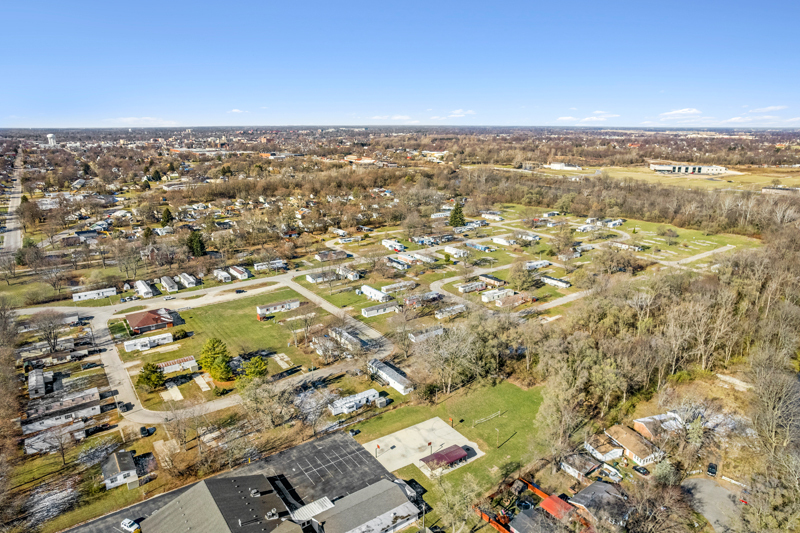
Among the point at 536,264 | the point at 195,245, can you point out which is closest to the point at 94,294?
the point at 195,245

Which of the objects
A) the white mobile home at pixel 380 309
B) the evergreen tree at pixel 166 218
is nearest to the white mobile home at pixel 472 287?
the white mobile home at pixel 380 309

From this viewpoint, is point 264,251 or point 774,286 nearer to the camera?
point 774,286

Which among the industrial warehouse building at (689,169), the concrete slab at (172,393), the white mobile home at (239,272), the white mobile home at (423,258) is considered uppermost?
the industrial warehouse building at (689,169)

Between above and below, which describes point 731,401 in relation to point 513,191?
below

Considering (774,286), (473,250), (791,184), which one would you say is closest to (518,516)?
(774,286)

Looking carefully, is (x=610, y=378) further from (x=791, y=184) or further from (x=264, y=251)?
(x=791, y=184)

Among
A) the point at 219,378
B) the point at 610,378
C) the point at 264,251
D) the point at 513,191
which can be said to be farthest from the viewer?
the point at 513,191

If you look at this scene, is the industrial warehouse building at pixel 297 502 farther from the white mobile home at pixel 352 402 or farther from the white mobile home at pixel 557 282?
the white mobile home at pixel 557 282
